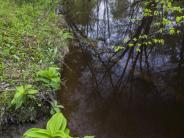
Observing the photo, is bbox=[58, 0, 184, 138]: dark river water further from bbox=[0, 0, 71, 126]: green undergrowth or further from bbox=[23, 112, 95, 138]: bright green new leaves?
bbox=[23, 112, 95, 138]: bright green new leaves

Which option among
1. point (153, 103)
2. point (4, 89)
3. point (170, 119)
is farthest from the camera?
point (153, 103)

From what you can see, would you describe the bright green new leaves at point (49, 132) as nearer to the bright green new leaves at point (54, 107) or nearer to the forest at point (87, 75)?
the forest at point (87, 75)

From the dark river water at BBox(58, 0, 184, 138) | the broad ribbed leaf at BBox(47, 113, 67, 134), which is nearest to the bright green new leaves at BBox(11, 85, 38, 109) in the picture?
the dark river water at BBox(58, 0, 184, 138)

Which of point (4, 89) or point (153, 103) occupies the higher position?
point (4, 89)

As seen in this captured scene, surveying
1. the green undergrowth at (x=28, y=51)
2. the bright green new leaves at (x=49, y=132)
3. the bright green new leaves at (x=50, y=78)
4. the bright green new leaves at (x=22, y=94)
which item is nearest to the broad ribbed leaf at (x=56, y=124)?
the bright green new leaves at (x=49, y=132)

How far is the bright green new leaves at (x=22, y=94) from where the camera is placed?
5688 millimetres

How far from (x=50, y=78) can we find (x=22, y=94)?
30.4 inches

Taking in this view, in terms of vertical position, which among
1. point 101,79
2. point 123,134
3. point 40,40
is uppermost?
point 40,40

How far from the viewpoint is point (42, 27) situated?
896 centimetres

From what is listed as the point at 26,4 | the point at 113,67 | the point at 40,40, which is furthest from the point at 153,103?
the point at 26,4

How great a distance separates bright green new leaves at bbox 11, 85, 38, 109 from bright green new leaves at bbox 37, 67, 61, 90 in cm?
37

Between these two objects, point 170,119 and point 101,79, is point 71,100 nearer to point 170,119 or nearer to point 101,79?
point 101,79

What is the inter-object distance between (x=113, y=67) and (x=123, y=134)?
264 centimetres

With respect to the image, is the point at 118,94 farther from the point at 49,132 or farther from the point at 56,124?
the point at 49,132
